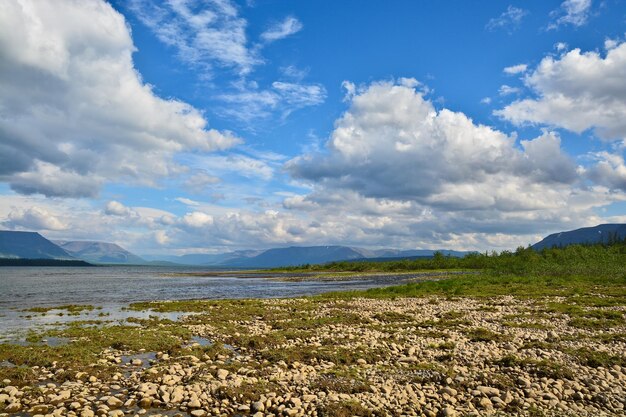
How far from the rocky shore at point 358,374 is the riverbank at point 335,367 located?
7cm

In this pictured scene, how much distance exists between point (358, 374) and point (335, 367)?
4.56ft

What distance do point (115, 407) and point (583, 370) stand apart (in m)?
18.3

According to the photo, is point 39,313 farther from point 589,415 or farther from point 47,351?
point 589,415

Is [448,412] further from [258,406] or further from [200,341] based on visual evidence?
[200,341]

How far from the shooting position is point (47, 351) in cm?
2072

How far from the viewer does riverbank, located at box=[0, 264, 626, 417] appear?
1373 cm

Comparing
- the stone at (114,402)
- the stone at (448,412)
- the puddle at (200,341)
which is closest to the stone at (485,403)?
the stone at (448,412)

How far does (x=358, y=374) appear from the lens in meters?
17.0

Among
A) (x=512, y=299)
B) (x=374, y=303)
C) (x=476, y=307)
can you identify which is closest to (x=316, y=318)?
(x=374, y=303)

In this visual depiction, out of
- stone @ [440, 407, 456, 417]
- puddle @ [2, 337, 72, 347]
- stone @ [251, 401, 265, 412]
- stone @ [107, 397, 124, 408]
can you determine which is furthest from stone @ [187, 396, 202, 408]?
puddle @ [2, 337, 72, 347]

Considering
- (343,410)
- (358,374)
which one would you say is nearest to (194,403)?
(343,410)

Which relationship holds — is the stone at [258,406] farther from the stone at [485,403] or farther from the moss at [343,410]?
the stone at [485,403]

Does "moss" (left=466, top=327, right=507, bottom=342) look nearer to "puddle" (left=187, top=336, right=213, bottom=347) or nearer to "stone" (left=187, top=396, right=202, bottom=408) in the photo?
"puddle" (left=187, top=336, right=213, bottom=347)

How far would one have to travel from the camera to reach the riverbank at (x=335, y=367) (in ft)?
45.0
